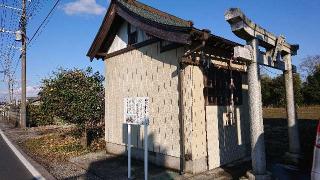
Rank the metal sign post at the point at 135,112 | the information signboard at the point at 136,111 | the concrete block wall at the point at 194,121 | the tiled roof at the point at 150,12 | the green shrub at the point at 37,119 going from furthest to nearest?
the green shrub at the point at 37,119 < the tiled roof at the point at 150,12 < the concrete block wall at the point at 194,121 < the information signboard at the point at 136,111 < the metal sign post at the point at 135,112

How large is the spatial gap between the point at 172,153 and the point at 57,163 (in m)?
4.63

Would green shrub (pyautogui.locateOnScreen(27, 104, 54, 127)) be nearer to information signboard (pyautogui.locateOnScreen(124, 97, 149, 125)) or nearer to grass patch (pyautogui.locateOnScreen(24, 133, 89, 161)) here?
grass patch (pyautogui.locateOnScreen(24, 133, 89, 161))

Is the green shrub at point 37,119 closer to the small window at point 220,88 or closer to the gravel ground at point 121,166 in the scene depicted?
the gravel ground at point 121,166

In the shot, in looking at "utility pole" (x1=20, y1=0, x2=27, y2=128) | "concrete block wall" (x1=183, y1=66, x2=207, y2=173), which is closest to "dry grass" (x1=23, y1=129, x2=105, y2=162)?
"concrete block wall" (x1=183, y1=66, x2=207, y2=173)

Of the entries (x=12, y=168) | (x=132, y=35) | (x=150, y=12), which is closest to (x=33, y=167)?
(x=12, y=168)

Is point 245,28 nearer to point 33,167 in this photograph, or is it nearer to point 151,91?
point 151,91

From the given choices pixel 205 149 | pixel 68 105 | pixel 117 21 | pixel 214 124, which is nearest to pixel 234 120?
pixel 214 124

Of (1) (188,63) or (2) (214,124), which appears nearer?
(1) (188,63)

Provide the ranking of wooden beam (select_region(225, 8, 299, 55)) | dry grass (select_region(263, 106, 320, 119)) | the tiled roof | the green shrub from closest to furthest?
wooden beam (select_region(225, 8, 299, 55)), the tiled roof, dry grass (select_region(263, 106, 320, 119)), the green shrub

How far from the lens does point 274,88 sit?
136ft

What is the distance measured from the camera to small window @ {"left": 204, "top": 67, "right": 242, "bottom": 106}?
8914 millimetres

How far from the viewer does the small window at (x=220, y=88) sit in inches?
351

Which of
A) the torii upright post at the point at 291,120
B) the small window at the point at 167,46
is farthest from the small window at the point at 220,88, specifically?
the torii upright post at the point at 291,120

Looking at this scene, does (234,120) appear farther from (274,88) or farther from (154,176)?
(274,88)
